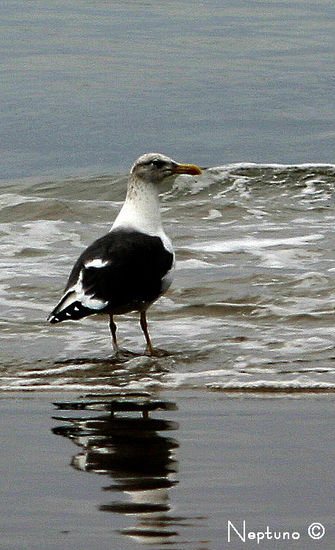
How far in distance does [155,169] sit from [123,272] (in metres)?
1.21

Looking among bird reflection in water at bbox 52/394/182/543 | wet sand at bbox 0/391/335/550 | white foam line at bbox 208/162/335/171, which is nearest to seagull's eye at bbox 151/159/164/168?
bird reflection in water at bbox 52/394/182/543

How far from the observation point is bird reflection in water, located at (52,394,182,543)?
14.9 ft

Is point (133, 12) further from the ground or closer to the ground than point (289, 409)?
further from the ground

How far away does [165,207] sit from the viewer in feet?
43.5

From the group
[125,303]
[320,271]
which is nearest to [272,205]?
[320,271]

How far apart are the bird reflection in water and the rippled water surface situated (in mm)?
592

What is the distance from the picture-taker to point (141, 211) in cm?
802

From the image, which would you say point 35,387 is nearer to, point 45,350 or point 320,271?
point 45,350

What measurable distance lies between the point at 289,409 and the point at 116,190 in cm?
861

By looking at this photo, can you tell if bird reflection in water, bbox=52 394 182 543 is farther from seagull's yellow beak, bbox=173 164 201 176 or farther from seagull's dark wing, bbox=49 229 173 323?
seagull's yellow beak, bbox=173 164 201 176

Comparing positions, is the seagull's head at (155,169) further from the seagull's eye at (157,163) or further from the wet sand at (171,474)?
the wet sand at (171,474)

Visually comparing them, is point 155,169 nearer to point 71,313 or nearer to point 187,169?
point 187,169

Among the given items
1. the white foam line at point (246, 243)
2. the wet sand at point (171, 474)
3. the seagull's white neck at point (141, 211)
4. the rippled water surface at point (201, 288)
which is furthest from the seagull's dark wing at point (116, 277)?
the white foam line at point (246, 243)

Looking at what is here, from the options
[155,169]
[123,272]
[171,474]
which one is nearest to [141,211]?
[155,169]
